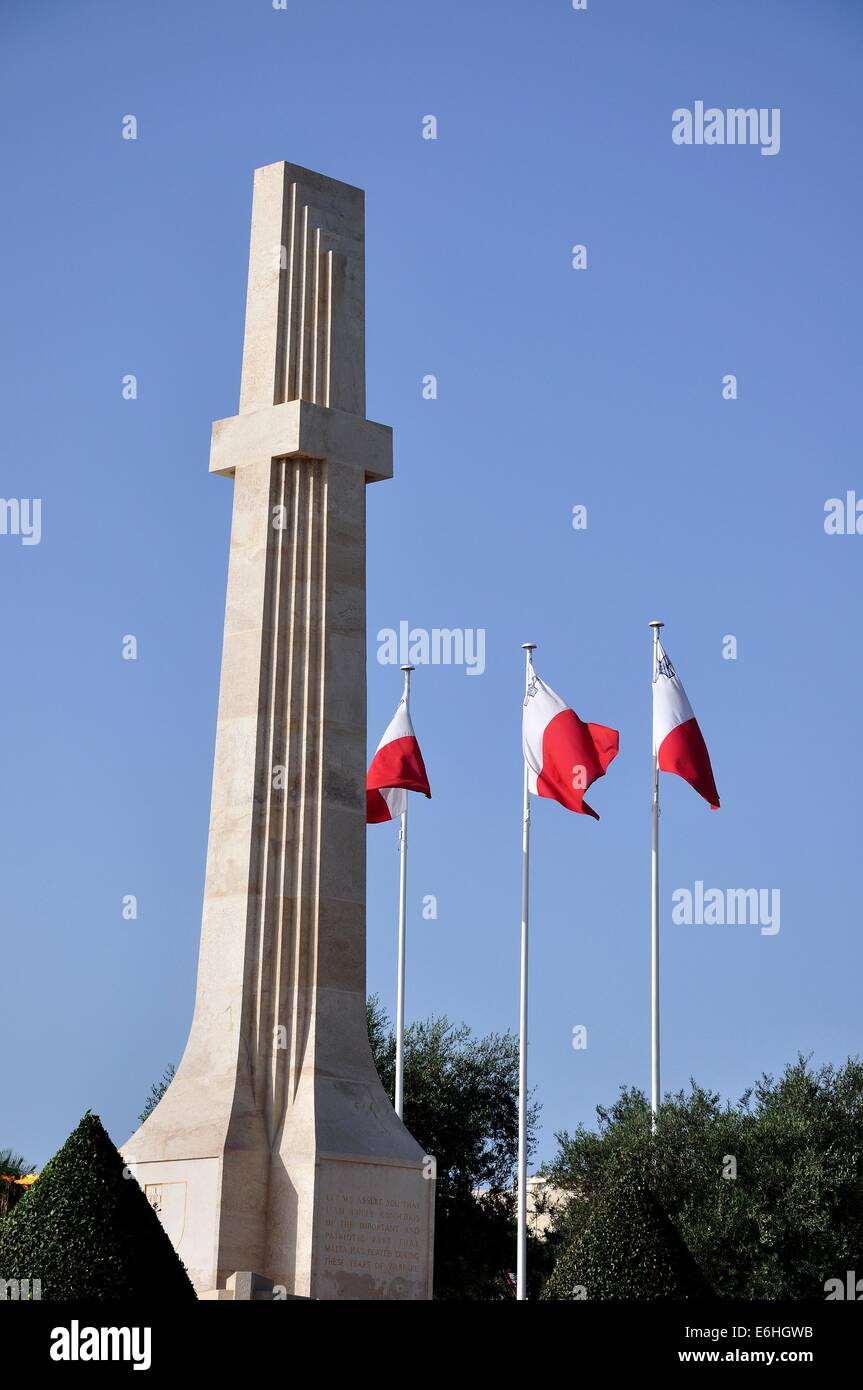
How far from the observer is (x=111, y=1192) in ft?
55.2

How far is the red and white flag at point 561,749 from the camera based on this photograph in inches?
1383

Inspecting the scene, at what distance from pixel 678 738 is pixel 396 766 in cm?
501

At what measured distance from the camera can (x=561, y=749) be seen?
35.3 metres

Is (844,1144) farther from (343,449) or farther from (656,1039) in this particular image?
(343,449)

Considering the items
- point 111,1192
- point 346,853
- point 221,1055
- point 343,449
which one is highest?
point 343,449

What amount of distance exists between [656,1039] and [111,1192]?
21.3 meters

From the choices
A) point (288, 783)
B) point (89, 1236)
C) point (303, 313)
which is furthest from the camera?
→ point (303, 313)

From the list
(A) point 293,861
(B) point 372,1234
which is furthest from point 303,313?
(B) point 372,1234

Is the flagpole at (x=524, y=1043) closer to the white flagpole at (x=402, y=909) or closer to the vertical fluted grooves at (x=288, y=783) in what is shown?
the white flagpole at (x=402, y=909)

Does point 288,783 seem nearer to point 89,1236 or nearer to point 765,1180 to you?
point 89,1236

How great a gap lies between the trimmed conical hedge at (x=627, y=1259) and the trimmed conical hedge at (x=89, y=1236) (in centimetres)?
363

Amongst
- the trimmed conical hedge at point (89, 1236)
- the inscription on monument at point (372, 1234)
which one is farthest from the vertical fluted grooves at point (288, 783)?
the trimmed conical hedge at point (89, 1236)
